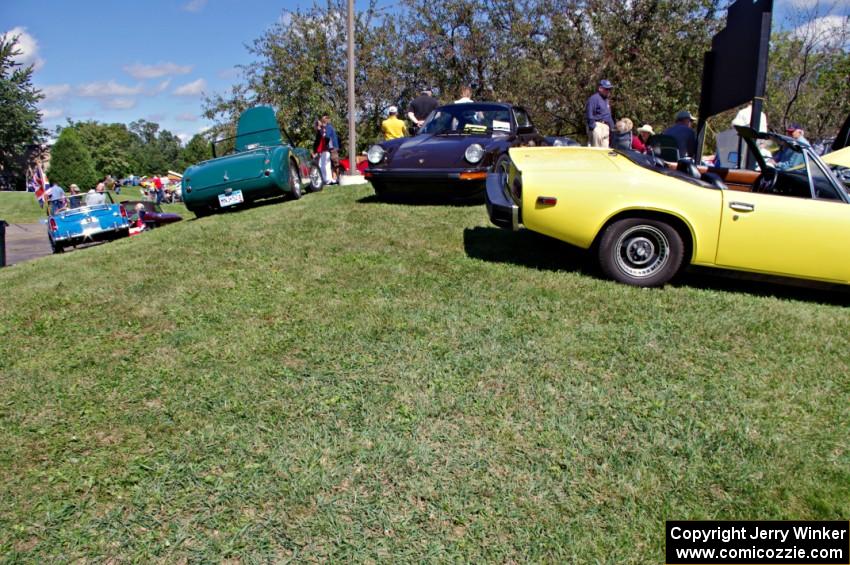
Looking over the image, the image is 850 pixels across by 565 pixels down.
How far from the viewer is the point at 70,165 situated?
48656mm

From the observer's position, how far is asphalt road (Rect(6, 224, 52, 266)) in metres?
15.1

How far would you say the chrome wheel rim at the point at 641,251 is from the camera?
15.2 feet

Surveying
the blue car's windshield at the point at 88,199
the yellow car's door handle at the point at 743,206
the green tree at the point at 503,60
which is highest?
the green tree at the point at 503,60

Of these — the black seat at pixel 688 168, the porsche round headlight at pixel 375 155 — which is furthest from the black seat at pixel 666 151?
the porsche round headlight at pixel 375 155

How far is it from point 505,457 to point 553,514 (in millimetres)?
377

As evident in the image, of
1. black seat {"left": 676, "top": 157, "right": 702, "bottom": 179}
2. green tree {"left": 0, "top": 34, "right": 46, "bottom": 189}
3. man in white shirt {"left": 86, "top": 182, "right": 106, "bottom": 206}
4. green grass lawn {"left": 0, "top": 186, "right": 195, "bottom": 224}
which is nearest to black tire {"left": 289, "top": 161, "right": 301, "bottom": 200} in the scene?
man in white shirt {"left": 86, "top": 182, "right": 106, "bottom": 206}

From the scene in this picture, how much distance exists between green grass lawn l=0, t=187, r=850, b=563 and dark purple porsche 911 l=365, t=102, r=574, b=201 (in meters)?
2.40

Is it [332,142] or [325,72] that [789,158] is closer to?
[332,142]

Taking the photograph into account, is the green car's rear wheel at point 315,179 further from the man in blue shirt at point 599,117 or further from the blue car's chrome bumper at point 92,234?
Answer: the man in blue shirt at point 599,117

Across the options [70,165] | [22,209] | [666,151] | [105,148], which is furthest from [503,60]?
[105,148]

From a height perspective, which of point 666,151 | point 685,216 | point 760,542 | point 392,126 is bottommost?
point 760,542

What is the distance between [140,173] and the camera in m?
101

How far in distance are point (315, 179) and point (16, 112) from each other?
1485 inches

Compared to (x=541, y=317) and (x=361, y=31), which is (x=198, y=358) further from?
(x=361, y=31)
